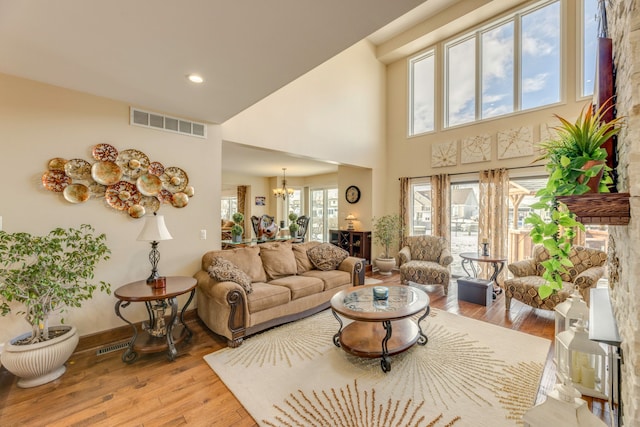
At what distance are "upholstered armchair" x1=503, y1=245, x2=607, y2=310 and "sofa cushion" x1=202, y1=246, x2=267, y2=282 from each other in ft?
11.2

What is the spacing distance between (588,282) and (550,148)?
8.85 feet

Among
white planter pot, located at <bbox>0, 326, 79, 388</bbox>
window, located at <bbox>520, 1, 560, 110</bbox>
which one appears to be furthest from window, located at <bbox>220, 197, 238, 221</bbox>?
window, located at <bbox>520, 1, 560, 110</bbox>

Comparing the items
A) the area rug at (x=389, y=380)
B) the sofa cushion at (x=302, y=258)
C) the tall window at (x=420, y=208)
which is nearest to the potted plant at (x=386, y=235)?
the tall window at (x=420, y=208)

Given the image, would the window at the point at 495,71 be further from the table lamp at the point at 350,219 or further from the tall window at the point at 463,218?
the table lamp at the point at 350,219

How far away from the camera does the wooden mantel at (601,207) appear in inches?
48.1

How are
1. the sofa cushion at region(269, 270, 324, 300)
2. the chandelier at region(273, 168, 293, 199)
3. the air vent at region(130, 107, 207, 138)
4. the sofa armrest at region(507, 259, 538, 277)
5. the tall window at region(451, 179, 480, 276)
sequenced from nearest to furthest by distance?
the air vent at region(130, 107, 207, 138) < the sofa cushion at region(269, 270, 324, 300) < the sofa armrest at region(507, 259, 538, 277) < the tall window at region(451, 179, 480, 276) < the chandelier at region(273, 168, 293, 199)

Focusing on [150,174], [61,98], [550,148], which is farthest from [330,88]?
[550,148]

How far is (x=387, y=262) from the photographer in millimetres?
5953

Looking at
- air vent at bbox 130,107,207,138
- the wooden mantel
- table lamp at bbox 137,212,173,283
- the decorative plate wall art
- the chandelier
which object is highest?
air vent at bbox 130,107,207,138

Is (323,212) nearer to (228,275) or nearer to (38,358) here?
(228,275)

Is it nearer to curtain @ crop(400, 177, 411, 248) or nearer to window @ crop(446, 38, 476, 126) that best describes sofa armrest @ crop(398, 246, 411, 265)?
curtain @ crop(400, 177, 411, 248)

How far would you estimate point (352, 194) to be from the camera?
22.4 ft

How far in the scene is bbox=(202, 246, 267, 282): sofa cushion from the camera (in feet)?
11.5

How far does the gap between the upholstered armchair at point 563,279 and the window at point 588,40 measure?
105 inches
